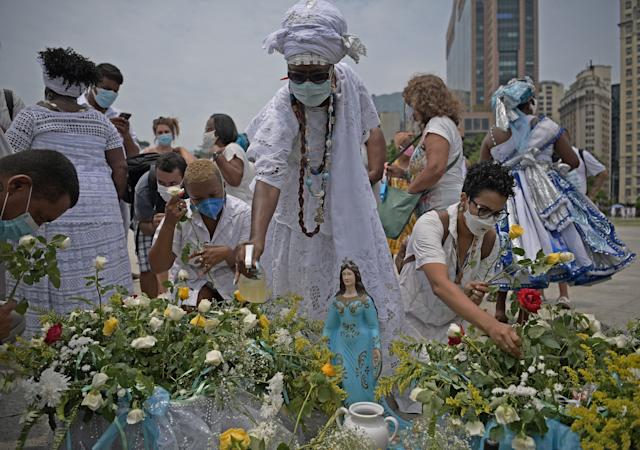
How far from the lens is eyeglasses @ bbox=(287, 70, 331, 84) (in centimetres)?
259

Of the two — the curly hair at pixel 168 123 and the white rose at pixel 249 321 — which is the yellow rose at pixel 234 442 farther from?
the curly hair at pixel 168 123

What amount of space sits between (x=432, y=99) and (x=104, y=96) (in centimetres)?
253

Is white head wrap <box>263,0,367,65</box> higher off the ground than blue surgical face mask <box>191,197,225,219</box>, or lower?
higher

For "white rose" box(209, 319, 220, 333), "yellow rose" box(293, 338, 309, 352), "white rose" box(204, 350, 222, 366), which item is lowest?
"yellow rose" box(293, 338, 309, 352)

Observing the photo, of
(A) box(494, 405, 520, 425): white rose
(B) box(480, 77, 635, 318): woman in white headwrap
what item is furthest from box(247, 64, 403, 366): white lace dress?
(B) box(480, 77, 635, 318): woman in white headwrap

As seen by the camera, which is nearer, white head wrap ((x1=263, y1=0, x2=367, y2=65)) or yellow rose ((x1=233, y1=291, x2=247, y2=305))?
yellow rose ((x1=233, y1=291, x2=247, y2=305))

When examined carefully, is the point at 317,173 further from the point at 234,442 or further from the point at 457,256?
the point at 234,442

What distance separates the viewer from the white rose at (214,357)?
1792 mm

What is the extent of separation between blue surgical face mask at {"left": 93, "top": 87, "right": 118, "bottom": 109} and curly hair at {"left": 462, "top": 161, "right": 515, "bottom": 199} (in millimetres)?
3031

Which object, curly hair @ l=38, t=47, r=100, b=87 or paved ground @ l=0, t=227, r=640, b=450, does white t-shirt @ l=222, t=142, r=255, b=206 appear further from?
paved ground @ l=0, t=227, r=640, b=450

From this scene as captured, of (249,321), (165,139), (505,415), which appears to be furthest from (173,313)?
(165,139)

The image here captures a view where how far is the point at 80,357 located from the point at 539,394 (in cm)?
151

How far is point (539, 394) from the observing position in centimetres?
175

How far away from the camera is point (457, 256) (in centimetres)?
282
